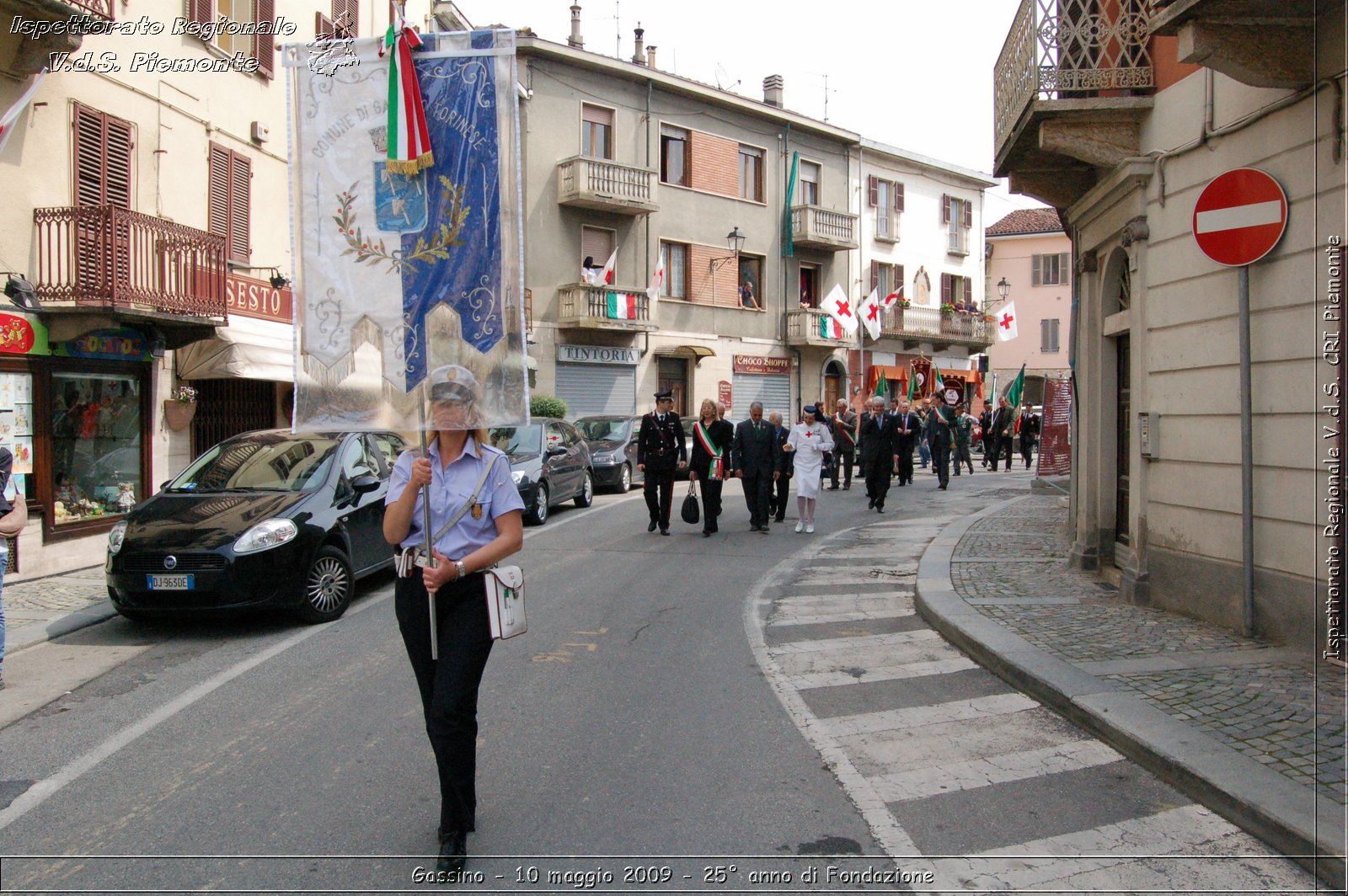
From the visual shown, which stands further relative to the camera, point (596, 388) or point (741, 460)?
point (596, 388)

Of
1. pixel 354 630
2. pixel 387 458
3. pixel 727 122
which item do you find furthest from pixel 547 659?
pixel 727 122

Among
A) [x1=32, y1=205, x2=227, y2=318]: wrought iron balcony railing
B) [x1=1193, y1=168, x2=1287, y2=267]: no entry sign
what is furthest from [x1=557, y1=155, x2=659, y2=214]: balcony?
[x1=1193, y1=168, x2=1287, y2=267]: no entry sign

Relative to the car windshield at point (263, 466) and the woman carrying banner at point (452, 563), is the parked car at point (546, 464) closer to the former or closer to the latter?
the car windshield at point (263, 466)

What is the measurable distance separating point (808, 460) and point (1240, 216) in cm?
816

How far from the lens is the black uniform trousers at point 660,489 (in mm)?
14070

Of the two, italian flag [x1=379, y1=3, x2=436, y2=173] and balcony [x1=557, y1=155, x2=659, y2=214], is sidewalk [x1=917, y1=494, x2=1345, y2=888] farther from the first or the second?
balcony [x1=557, y1=155, x2=659, y2=214]

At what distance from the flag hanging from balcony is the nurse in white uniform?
10.2 m

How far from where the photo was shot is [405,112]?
167 inches

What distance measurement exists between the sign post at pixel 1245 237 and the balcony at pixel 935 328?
31.8 metres

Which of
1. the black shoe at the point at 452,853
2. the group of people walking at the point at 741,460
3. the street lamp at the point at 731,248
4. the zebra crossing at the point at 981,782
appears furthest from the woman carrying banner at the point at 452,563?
the street lamp at the point at 731,248

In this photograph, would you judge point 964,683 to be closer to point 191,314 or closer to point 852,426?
point 191,314

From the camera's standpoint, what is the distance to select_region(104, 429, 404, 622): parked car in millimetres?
7852

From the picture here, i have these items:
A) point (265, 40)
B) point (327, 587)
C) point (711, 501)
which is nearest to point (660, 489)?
point (711, 501)

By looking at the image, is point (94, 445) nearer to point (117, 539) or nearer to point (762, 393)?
point (117, 539)
